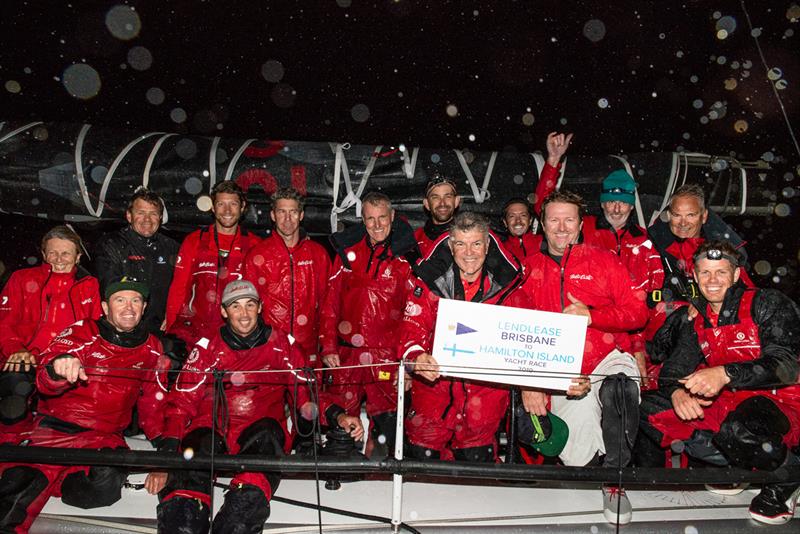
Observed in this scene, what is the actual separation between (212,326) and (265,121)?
17.6 feet

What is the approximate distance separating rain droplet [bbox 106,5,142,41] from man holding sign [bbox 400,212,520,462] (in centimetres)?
779

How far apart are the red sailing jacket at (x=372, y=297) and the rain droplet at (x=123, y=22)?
6967 millimetres

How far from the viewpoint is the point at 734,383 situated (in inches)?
111

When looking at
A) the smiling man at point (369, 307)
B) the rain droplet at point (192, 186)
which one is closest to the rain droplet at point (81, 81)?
the rain droplet at point (192, 186)

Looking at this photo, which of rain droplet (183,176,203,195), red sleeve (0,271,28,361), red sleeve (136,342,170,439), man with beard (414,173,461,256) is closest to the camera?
red sleeve (136,342,170,439)

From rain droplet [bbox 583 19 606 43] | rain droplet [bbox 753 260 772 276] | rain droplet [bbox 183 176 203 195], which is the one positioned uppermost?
rain droplet [bbox 583 19 606 43]

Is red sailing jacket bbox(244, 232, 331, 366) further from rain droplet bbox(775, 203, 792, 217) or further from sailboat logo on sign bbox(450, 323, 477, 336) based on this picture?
rain droplet bbox(775, 203, 792, 217)

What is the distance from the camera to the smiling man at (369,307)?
3936mm

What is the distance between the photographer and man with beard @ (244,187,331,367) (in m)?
4.10

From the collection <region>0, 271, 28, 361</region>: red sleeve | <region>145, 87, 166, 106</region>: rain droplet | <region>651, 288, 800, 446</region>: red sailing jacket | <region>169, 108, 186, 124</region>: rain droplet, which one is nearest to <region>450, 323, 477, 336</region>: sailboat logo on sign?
<region>651, 288, 800, 446</region>: red sailing jacket

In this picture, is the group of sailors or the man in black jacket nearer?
the group of sailors

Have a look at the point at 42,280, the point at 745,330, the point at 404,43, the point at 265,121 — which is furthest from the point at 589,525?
the point at 404,43

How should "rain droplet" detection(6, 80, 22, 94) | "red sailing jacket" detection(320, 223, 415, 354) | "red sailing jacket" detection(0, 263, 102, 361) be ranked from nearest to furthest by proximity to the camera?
"red sailing jacket" detection(0, 263, 102, 361) → "red sailing jacket" detection(320, 223, 415, 354) → "rain droplet" detection(6, 80, 22, 94)

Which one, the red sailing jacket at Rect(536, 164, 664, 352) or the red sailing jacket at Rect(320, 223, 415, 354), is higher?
the red sailing jacket at Rect(536, 164, 664, 352)
